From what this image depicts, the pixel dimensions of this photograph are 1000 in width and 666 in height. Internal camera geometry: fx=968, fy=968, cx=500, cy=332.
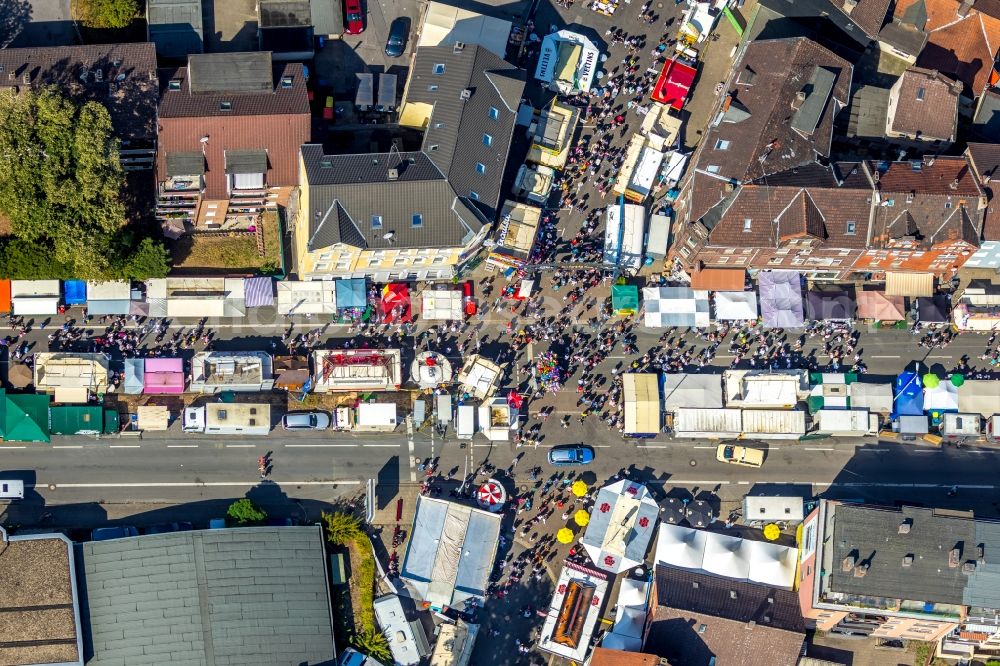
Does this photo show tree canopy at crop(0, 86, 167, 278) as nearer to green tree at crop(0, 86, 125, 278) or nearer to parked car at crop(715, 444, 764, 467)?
green tree at crop(0, 86, 125, 278)

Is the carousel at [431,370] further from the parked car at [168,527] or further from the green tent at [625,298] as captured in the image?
the parked car at [168,527]

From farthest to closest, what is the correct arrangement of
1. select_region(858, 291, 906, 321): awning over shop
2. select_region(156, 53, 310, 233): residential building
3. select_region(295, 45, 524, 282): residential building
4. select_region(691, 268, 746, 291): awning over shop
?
select_region(858, 291, 906, 321): awning over shop
select_region(691, 268, 746, 291): awning over shop
select_region(156, 53, 310, 233): residential building
select_region(295, 45, 524, 282): residential building

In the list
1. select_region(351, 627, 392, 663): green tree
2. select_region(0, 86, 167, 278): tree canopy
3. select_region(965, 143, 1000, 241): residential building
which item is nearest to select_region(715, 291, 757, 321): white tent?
select_region(965, 143, 1000, 241): residential building

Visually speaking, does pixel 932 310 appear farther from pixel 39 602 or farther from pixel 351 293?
pixel 39 602

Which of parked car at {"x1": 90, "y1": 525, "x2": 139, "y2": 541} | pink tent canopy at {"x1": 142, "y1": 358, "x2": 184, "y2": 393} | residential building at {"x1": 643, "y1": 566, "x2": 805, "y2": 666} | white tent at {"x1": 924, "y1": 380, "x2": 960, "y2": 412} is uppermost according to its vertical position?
pink tent canopy at {"x1": 142, "y1": 358, "x2": 184, "y2": 393}

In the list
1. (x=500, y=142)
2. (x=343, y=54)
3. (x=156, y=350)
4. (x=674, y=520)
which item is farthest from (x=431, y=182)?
(x=674, y=520)

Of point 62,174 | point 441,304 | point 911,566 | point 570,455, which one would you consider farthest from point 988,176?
point 62,174
